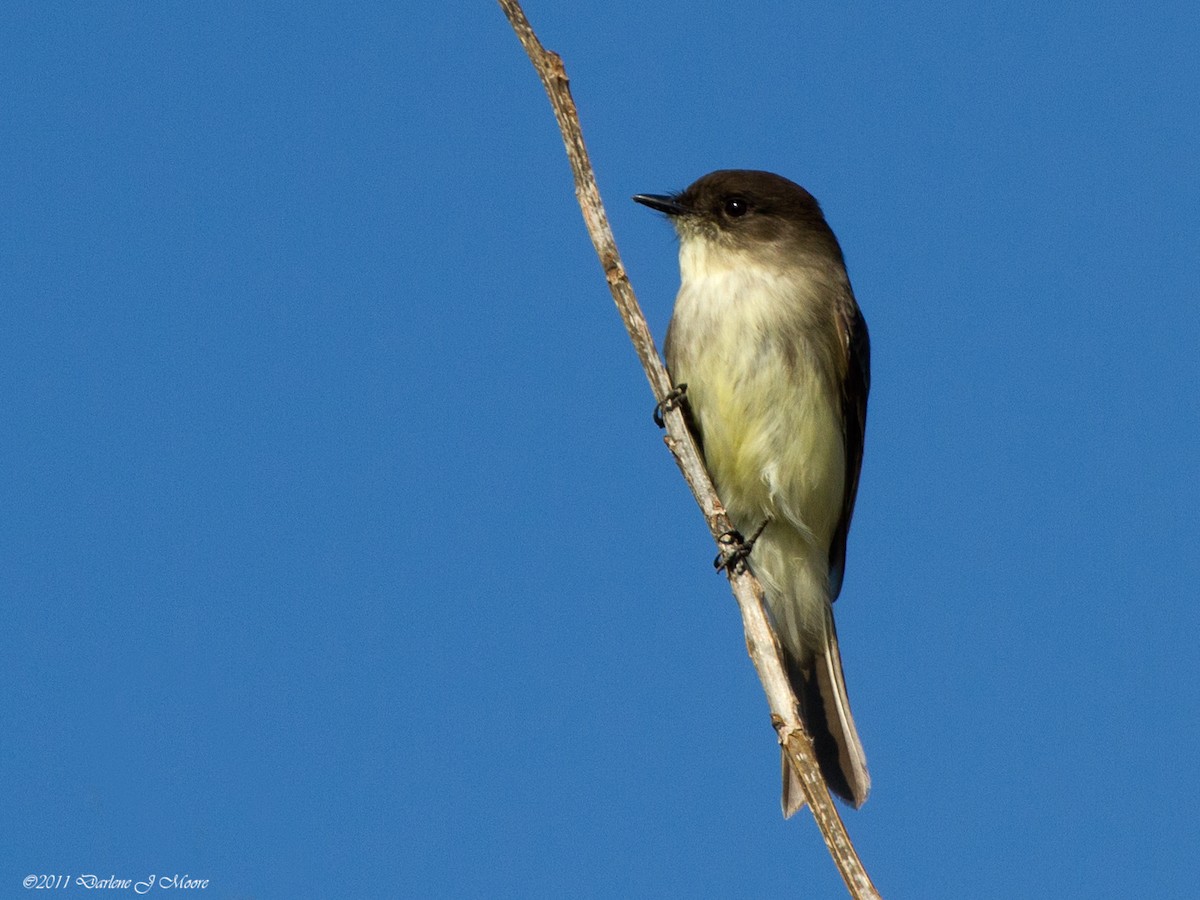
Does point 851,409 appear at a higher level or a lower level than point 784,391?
higher

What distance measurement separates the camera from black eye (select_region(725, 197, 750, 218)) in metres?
7.61

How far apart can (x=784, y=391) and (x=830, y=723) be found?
1738 millimetres

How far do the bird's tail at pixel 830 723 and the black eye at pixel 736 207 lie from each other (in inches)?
83.5

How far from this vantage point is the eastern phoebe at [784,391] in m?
7.04

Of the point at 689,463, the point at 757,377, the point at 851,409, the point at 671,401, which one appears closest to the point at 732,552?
the point at 689,463

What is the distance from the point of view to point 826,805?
4.50m

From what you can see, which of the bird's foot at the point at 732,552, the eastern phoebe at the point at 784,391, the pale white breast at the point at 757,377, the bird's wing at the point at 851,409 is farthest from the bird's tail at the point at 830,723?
the bird's foot at the point at 732,552

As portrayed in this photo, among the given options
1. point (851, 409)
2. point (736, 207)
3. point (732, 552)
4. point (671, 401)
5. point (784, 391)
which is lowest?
point (732, 552)

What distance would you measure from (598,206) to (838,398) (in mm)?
2381

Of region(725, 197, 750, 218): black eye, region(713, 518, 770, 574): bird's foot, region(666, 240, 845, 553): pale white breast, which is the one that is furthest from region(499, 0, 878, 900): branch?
region(725, 197, 750, 218): black eye

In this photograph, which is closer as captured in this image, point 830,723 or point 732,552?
point 732,552

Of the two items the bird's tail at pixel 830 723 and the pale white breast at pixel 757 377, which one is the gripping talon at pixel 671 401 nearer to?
the pale white breast at pixel 757 377

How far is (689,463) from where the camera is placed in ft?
18.9

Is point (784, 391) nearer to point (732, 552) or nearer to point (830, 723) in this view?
point (732, 552)
